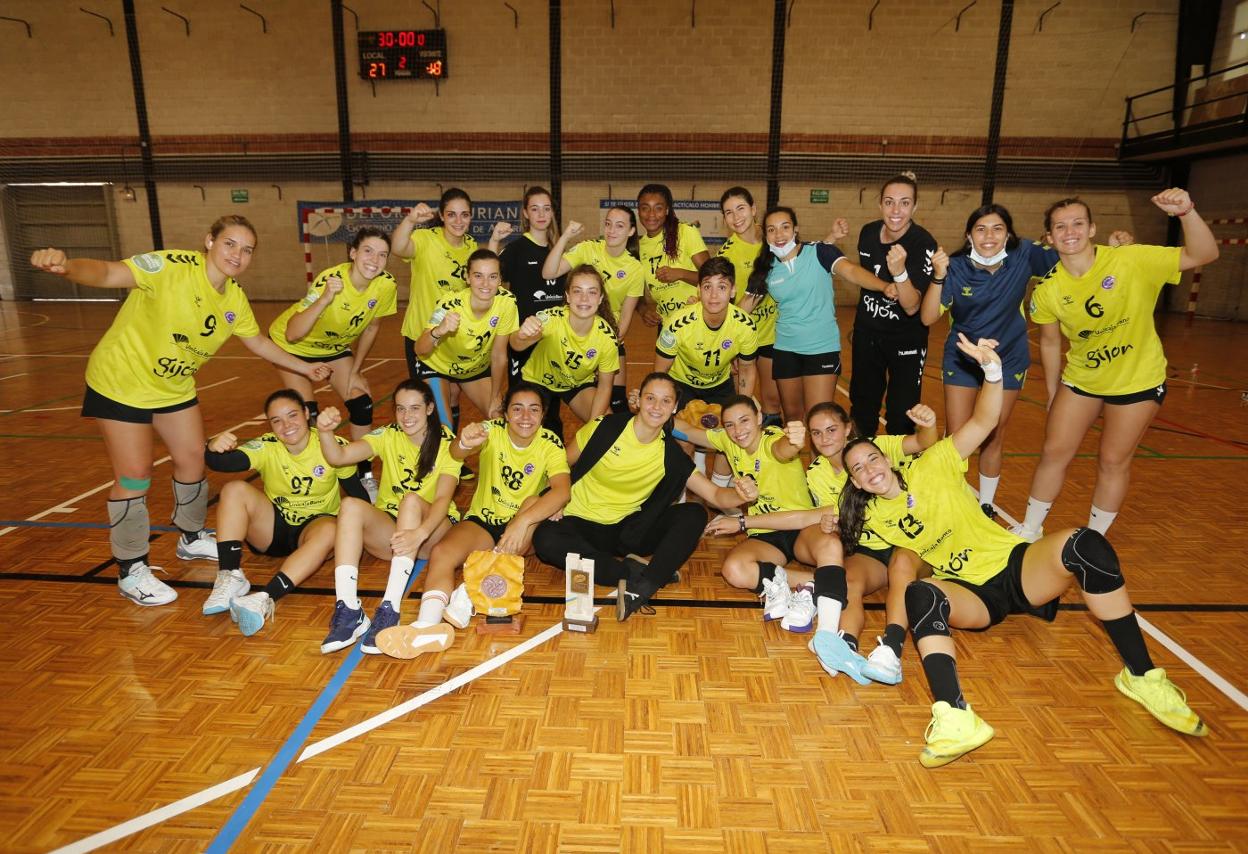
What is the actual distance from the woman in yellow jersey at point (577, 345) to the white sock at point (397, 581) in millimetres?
1446

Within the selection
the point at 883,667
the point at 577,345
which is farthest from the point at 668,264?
the point at 883,667

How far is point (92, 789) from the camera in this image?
2.59 metres

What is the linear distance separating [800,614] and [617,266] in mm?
3086

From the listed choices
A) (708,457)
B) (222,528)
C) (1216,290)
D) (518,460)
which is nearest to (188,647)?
(222,528)

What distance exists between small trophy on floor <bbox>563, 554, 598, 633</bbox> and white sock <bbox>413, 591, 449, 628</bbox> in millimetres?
627

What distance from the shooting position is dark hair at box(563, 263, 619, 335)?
4809mm

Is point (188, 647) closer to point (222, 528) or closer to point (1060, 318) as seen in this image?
point (222, 528)

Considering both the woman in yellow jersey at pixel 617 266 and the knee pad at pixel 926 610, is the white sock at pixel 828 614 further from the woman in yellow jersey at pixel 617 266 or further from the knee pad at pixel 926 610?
the woman in yellow jersey at pixel 617 266

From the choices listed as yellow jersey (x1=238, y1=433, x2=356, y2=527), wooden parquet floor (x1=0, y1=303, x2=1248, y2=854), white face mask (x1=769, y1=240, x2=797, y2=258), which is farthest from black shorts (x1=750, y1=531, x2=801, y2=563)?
yellow jersey (x1=238, y1=433, x2=356, y2=527)

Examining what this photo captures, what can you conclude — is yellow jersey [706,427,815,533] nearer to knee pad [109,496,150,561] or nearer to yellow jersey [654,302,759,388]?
yellow jersey [654,302,759,388]

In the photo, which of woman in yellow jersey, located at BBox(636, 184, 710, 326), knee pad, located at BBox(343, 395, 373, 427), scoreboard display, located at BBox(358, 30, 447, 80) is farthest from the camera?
scoreboard display, located at BBox(358, 30, 447, 80)

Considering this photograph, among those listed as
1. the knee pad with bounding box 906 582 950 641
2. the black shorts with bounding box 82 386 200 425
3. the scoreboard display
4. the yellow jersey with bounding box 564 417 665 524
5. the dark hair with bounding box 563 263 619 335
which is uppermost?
the scoreboard display

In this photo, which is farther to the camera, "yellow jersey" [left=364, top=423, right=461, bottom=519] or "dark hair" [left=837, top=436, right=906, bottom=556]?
"yellow jersey" [left=364, top=423, right=461, bottom=519]

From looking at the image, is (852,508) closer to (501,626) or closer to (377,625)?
(501,626)
